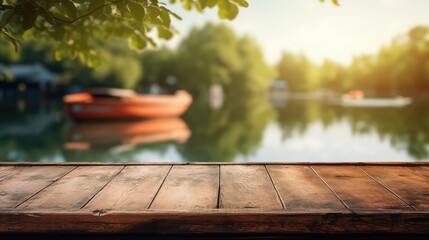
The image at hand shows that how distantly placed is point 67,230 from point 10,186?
2.12 ft

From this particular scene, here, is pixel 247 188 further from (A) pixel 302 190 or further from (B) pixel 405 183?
(B) pixel 405 183

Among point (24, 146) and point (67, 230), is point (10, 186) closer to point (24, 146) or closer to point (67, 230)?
point (67, 230)

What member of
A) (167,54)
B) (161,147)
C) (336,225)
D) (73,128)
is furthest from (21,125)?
(167,54)

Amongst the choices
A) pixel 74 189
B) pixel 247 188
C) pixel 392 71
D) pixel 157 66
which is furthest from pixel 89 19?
pixel 392 71

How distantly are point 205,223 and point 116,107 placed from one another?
19394mm

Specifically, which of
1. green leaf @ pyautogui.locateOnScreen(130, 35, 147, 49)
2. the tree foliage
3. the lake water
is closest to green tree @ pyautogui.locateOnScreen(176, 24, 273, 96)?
the lake water

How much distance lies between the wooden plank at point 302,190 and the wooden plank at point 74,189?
0.89 meters

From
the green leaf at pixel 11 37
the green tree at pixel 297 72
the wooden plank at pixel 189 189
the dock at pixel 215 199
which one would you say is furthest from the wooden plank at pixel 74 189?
the green tree at pixel 297 72

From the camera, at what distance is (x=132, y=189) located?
6.32 ft

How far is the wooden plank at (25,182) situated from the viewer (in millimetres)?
1770

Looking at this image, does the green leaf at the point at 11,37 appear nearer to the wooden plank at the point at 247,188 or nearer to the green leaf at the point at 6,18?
the green leaf at the point at 6,18

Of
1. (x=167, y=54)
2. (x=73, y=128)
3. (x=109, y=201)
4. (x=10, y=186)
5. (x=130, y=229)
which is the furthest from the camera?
(x=167, y=54)

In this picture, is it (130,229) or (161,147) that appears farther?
(161,147)

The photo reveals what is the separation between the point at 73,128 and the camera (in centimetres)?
1738
